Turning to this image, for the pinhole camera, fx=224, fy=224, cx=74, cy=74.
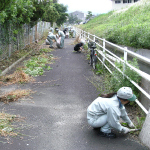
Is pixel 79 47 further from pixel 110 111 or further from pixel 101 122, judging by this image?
pixel 110 111

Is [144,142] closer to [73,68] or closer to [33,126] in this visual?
[33,126]

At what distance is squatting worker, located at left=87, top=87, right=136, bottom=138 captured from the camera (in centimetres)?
371

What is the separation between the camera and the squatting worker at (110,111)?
3.71m

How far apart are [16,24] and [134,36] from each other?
7712mm

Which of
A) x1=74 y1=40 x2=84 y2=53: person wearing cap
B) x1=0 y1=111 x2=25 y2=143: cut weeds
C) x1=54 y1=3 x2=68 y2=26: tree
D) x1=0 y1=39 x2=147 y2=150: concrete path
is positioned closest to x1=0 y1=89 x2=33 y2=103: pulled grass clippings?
x1=0 y1=39 x2=147 y2=150: concrete path

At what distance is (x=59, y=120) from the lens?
4812 millimetres

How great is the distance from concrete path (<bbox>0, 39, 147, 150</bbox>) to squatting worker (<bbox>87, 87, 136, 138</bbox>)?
19cm

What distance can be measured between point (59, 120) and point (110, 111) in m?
1.45

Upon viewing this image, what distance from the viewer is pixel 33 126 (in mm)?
4461

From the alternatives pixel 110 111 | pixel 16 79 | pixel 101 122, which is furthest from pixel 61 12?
pixel 110 111

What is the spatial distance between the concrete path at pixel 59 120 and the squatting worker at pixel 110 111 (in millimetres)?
195

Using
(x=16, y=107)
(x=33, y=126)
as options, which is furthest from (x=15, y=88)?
(x=33, y=126)

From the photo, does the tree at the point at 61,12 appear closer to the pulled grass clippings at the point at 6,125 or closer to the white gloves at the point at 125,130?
the pulled grass clippings at the point at 6,125

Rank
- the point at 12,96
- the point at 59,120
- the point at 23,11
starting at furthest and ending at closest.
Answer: the point at 23,11 < the point at 12,96 < the point at 59,120
